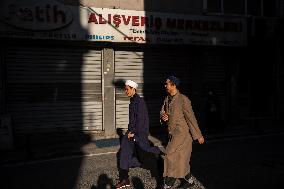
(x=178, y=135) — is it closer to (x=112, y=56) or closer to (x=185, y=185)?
(x=185, y=185)

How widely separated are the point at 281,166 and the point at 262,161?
1.91 feet

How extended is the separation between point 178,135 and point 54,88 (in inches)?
290

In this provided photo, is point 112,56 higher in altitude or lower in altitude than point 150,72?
higher

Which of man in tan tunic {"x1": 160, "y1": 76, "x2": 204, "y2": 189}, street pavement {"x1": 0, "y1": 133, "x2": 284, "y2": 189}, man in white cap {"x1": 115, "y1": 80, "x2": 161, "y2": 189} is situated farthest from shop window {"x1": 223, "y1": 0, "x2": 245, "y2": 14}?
man in tan tunic {"x1": 160, "y1": 76, "x2": 204, "y2": 189}

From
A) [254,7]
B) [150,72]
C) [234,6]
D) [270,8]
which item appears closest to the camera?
[150,72]

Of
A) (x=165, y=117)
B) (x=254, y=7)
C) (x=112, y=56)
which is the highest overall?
(x=254, y=7)

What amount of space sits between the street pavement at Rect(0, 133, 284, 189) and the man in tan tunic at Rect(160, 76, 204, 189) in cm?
61

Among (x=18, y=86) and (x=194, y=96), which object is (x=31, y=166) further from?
(x=194, y=96)

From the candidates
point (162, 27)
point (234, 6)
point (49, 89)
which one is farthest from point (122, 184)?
point (234, 6)

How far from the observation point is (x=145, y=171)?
26.2 feet

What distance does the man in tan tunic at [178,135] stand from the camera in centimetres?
643

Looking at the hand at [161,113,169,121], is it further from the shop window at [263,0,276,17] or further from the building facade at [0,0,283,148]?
the shop window at [263,0,276,17]

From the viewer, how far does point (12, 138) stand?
1105 cm

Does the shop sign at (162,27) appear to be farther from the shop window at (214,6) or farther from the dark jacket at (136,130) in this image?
the dark jacket at (136,130)
